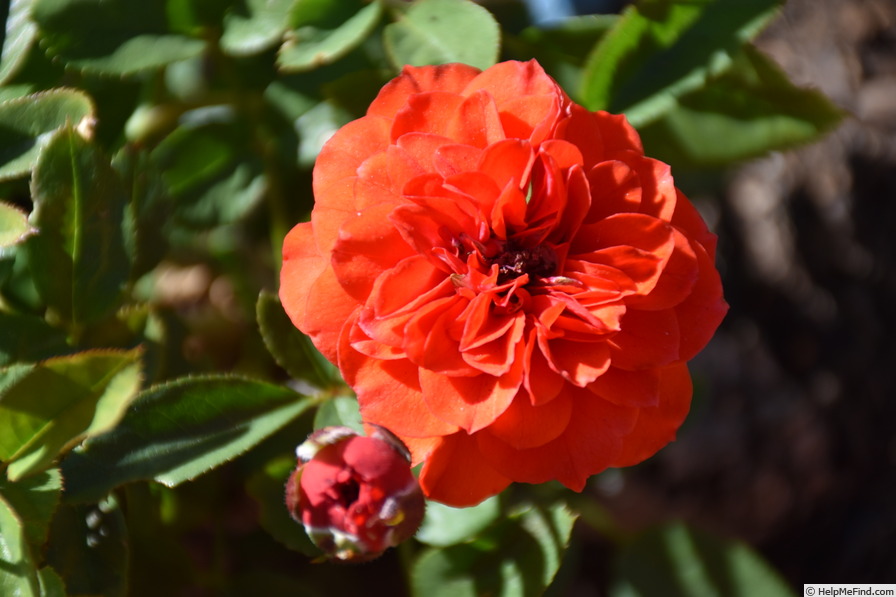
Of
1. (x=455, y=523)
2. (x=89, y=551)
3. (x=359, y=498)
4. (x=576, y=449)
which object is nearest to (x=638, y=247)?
(x=576, y=449)

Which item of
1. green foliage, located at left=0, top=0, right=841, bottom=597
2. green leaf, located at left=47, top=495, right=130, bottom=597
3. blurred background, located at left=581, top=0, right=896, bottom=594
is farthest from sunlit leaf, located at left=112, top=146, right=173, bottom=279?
blurred background, located at left=581, top=0, right=896, bottom=594

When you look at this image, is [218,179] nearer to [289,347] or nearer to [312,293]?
[289,347]

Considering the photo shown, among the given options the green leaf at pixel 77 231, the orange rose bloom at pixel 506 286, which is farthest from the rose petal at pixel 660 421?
the green leaf at pixel 77 231

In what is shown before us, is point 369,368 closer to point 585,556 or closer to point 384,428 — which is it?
point 384,428

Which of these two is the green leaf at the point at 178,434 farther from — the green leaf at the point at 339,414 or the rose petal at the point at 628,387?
the rose petal at the point at 628,387

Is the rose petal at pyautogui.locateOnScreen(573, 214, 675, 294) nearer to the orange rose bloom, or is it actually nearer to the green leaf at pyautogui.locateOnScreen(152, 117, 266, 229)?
the orange rose bloom

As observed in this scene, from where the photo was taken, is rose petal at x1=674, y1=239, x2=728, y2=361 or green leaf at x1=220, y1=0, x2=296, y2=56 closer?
rose petal at x1=674, y1=239, x2=728, y2=361

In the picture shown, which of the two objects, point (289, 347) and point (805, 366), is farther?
point (805, 366)
